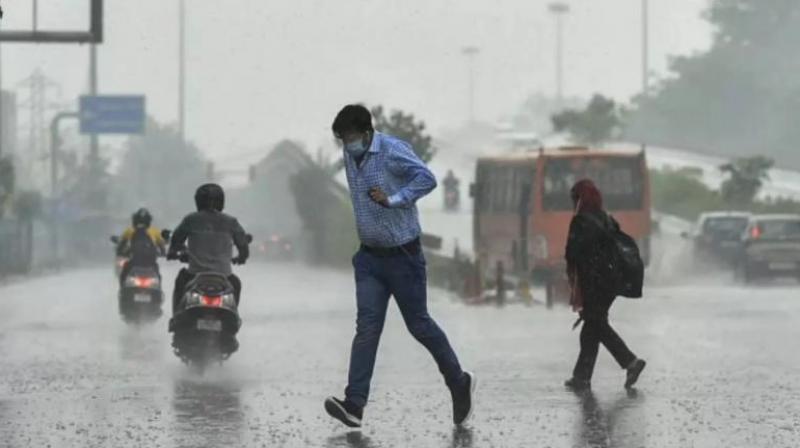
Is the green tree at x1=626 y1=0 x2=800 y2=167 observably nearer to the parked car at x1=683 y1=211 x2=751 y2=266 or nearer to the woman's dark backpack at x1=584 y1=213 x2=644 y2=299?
the parked car at x1=683 y1=211 x2=751 y2=266

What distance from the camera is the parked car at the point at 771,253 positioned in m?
42.9

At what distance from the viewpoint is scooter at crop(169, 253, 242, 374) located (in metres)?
16.9

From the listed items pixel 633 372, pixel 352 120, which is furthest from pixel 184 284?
pixel 352 120

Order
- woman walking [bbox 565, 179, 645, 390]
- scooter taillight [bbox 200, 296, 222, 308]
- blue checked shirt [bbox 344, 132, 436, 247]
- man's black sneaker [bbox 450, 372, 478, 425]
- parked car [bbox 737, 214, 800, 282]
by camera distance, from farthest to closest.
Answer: parked car [bbox 737, 214, 800, 282], scooter taillight [bbox 200, 296, 222, 308], woman walking [bbox 565, 179, 645, 390], man's black sneaker [bbox 450, 372, 478, 425], blue checked shirt [bbox 344, 132, 436, 247]

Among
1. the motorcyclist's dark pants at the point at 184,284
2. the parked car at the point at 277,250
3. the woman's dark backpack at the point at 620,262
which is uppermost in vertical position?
the woman's dark backpack at the point at 620,262

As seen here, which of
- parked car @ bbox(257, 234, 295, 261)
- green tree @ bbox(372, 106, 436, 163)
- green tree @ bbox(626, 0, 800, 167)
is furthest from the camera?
green tree @ bbox(626, 0, 800, 167)

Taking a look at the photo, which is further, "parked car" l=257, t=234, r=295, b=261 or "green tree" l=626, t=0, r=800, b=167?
"green tree" l=626, t=0, r=800, b=167

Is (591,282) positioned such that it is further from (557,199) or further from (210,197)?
(557,199)

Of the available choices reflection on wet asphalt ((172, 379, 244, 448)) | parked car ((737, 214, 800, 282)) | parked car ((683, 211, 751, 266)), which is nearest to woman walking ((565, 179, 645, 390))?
reflection on wet asphalt ((172, 379, 244, 448))

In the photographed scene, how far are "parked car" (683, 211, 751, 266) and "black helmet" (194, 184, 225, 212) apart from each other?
35337 millimetres

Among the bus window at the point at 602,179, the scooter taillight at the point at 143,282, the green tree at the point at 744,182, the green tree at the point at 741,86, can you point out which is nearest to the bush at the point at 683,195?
the green tree at the point at 744,182

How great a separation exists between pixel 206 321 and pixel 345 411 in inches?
216

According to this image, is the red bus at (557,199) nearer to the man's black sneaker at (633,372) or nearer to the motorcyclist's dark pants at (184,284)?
the motorcyclist's dark pants at (184,284)

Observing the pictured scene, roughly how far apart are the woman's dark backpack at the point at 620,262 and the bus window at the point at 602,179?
28560 mm
